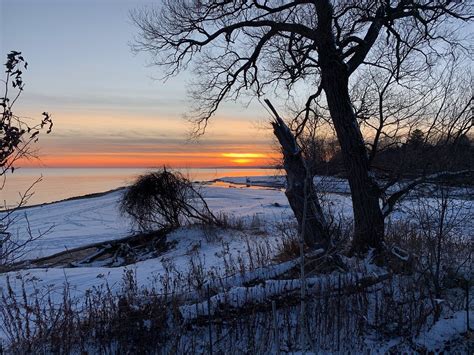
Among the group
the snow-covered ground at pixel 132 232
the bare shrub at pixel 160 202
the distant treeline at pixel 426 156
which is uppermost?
the distant treeline at pixel 426 156

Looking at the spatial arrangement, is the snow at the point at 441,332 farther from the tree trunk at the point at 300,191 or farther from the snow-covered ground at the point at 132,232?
the tree trunk at the point at 300,191

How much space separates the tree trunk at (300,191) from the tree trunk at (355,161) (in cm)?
74

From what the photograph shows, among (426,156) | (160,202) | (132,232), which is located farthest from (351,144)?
(132,232)

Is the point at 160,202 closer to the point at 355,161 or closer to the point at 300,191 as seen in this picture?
the point at 300,191

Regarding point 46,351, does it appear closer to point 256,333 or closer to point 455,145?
point 256,333

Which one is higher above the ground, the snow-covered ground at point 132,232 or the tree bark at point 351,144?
the tree bark at point 351,144

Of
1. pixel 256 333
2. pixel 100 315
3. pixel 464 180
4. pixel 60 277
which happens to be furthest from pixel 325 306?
pixel 60 277

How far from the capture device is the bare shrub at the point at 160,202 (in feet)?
53.6

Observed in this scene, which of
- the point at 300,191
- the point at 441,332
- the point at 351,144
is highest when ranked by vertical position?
the point at 351,144

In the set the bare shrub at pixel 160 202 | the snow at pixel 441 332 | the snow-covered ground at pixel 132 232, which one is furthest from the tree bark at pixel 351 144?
the bare shrub at pixel 160 202

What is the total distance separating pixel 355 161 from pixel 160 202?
10.1 metres

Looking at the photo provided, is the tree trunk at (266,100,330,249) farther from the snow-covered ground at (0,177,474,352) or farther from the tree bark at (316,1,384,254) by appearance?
the snow-covered ground at (0,177,474,352)

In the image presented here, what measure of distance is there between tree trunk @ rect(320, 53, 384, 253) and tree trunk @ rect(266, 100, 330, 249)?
0.74 meters

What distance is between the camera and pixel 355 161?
26.6 feet
